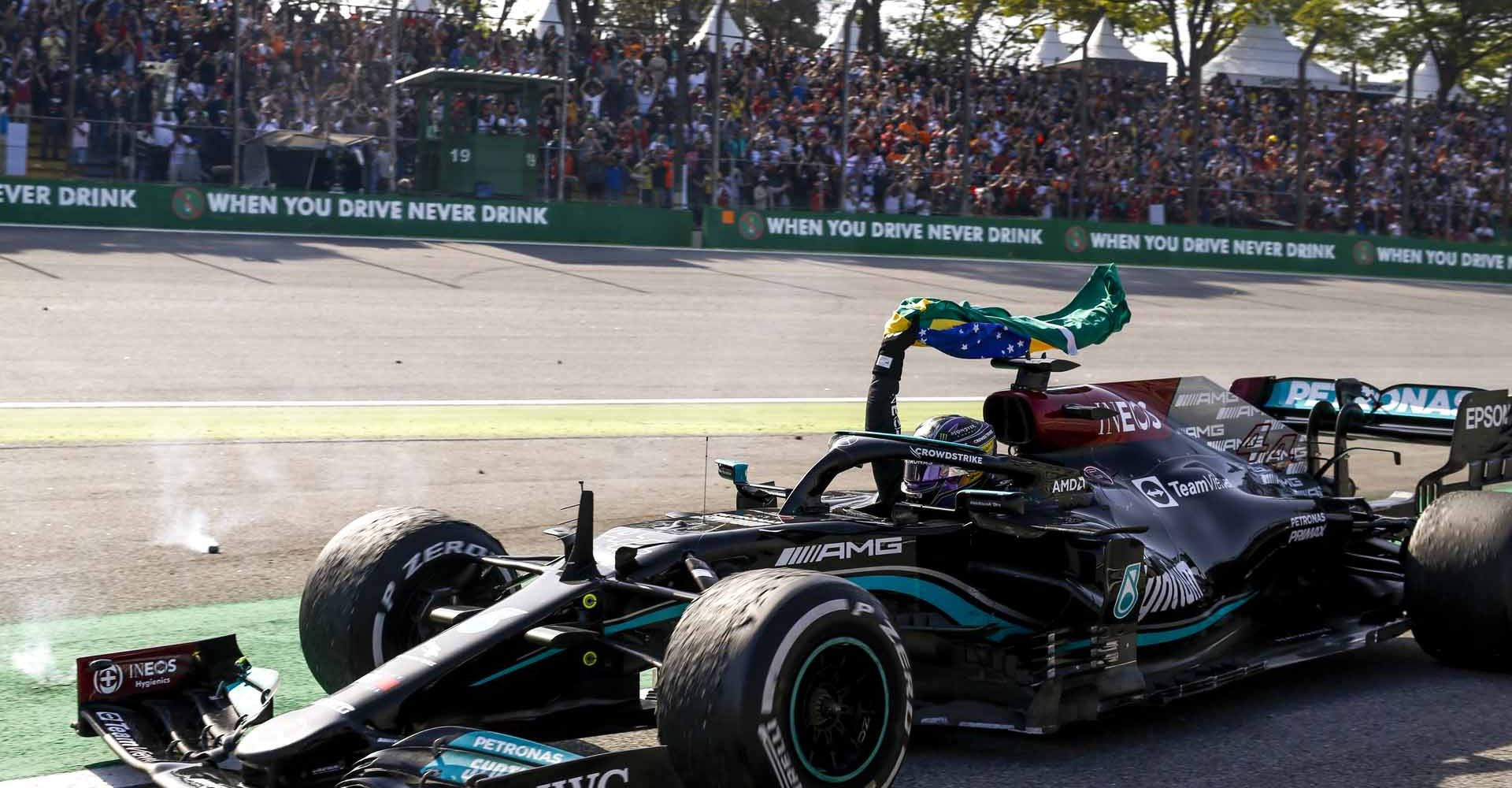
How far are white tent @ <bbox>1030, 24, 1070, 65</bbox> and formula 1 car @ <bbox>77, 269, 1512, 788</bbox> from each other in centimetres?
3965

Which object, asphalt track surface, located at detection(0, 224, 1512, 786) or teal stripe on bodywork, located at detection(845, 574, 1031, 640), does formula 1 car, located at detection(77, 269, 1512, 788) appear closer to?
teal stripe on bodywork, located at detection(845, 574, 1031, 640)

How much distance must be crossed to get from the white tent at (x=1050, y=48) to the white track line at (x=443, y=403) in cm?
3311

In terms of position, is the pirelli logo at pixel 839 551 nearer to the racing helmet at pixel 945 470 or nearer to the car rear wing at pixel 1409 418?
the racing helmet at pixel 945 470

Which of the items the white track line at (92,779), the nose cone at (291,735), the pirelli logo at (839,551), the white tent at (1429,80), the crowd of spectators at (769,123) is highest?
the white tent at (1429,80)

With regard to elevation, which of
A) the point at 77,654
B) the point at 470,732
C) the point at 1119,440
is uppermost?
the point at 1119,440

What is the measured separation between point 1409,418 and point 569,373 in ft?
28.6

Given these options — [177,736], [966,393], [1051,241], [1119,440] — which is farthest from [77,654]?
[1051,241]

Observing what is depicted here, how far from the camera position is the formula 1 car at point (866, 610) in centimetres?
397

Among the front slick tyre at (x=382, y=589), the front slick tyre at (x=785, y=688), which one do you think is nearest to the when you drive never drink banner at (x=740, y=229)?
the front slick tyre at (x=382, y=589)

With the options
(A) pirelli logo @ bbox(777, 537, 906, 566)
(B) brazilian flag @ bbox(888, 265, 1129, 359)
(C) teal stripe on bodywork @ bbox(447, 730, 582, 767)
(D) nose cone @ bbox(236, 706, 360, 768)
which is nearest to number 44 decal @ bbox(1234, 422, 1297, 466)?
(B) brazilian flag @ bbox(888, 265, 1129, 359)

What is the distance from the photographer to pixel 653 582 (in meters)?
4.75

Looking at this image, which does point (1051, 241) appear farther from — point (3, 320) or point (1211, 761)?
point (1211, 761)

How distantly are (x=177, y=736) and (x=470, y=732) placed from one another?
1.09m

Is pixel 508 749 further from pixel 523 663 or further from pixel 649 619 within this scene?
pixel 649 619
